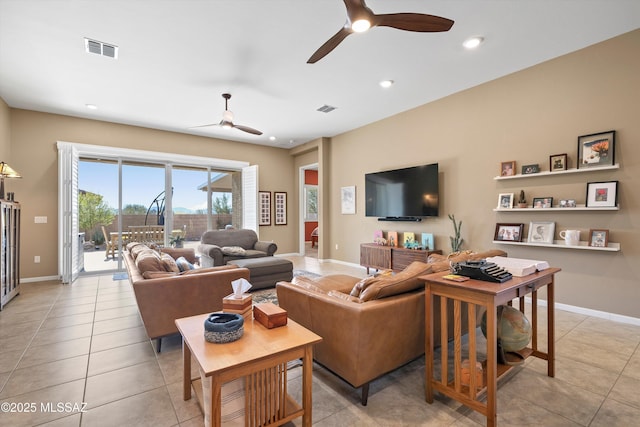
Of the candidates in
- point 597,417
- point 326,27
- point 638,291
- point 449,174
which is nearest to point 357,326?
point 597,417

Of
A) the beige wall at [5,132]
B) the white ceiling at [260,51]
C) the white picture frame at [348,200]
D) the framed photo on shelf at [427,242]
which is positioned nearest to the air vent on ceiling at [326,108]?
the white ceiling at [260,51]

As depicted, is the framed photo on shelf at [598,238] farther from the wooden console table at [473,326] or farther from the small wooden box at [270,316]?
the small wooden box at [270,316]

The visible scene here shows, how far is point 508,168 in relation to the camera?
151 inches

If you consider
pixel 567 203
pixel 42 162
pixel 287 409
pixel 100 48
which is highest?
pixel 100 48

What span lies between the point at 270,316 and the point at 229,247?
380 cm

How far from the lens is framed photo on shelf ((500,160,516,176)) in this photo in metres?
3.80

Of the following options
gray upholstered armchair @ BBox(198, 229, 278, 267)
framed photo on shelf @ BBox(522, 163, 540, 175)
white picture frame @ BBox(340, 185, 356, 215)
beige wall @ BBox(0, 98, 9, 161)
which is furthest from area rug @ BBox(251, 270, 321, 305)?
beige wall @ BBox(0, 98, 9, 161)

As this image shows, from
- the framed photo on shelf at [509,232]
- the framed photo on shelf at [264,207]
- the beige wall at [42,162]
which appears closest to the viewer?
the framed photo on shelf at [509,232]

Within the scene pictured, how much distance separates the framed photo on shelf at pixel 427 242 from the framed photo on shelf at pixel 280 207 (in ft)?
→ 13.5

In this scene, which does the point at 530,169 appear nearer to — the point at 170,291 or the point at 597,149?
the point at 597,149

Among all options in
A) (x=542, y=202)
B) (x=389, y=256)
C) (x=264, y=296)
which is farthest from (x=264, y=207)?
(x=542, y=202)

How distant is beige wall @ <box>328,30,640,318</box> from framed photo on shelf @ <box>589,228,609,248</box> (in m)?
0.10

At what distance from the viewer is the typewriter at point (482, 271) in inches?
64.2

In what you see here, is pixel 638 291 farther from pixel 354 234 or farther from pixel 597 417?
pixel 354 234
